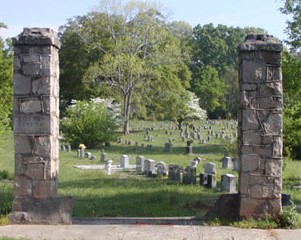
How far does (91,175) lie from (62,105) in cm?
3077

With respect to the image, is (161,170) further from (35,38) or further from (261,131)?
(35,38)

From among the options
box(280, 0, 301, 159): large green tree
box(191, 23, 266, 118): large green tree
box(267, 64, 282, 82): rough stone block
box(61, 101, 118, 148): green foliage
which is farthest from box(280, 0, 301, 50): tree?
box(191, 23, 266, 118): large green tree

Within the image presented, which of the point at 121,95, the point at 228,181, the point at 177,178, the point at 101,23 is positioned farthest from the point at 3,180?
the point at 101,23

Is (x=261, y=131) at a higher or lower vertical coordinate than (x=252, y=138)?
higher

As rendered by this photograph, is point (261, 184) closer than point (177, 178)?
Yes

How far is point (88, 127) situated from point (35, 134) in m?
22.7

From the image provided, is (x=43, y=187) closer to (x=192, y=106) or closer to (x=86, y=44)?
(x=86, y=44)

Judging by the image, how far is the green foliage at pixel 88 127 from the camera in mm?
30734

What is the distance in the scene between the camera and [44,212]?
811 centimetres

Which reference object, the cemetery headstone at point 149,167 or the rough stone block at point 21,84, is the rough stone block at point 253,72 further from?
the cemetery headstone at point 149,167

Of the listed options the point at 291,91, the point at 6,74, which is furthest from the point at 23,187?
the point at 6,74

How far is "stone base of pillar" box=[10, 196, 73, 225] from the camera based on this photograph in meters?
8.09

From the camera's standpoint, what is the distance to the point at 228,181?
13281 millimetres

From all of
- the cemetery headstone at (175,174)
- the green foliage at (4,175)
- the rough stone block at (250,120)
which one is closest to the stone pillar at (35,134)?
the rough stone block at (250,120)
